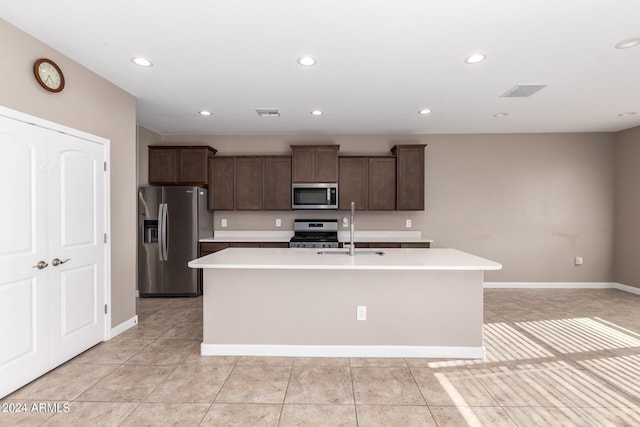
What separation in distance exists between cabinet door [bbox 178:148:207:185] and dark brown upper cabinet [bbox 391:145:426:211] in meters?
3.15

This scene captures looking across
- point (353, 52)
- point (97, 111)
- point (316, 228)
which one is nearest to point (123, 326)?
point (97, 111)

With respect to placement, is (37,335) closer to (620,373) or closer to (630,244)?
(620,373)

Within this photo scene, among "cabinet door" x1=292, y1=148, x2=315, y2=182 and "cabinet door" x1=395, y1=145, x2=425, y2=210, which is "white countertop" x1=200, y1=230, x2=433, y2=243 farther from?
"cabinet door" x1=292, y1=148, x2=315, y2=182

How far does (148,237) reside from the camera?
4.77 m

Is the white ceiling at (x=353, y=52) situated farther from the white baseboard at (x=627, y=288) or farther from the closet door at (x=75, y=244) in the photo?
the white baseboard at (x=627, y=288)

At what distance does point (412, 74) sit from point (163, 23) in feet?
7.02

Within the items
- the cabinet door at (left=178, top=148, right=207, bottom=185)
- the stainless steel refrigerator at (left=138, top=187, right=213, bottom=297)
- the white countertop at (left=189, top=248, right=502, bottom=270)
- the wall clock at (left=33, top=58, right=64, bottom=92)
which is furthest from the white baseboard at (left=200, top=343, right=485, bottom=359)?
the cabinet door at (left=178, top=148, right=207, bottom=185)

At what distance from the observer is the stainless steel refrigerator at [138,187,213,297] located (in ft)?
15.5

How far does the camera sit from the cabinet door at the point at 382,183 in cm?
521

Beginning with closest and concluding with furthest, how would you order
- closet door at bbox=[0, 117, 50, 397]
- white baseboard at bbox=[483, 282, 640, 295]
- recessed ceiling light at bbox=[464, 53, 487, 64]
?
closet door at bbox=[0, 117, 50, 397] < recessed ceiling light at bbox=[464, 53, 487, 64] < white baseboard at bbox=[483, 282, 640, 295]

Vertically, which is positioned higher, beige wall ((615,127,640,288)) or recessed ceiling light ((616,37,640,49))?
recessed ceiling light ((616,37,640,49))

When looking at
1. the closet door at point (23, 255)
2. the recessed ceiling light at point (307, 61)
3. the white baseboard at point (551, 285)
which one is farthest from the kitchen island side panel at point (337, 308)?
the white baseboard at point (551, 285)

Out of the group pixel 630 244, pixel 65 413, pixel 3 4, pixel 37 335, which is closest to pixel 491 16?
pixel 3 4

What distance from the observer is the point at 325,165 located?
5.16m
